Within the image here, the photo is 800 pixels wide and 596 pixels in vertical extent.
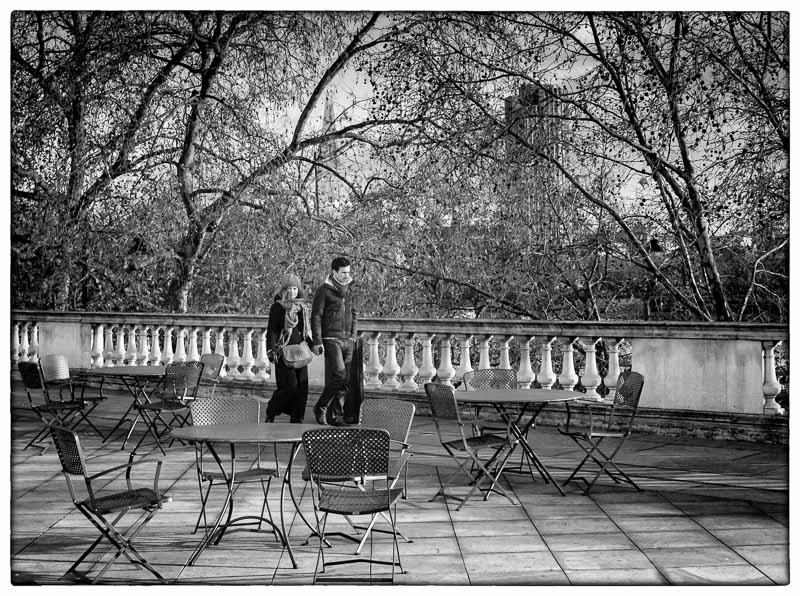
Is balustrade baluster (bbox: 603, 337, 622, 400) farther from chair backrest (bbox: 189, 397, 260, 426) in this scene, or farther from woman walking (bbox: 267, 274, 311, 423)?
chair backrest (bbox: 189, 397, 260, 426)

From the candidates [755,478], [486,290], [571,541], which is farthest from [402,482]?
[486,290]

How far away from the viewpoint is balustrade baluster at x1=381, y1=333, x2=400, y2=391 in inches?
399

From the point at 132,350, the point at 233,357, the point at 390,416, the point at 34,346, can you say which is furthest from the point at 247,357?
the point at 390,416

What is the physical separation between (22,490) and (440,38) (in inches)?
266

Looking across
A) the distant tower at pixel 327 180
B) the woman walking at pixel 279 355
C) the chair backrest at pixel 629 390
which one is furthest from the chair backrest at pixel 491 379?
the distant tower at pixel 327 180

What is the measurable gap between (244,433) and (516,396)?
87.5 inches

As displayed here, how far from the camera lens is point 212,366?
956cm

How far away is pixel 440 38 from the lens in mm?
11125

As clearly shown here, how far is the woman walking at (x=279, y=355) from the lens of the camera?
9000 millimetres

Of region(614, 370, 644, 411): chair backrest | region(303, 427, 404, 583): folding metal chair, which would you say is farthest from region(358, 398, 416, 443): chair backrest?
region(614, 370, 644, 411): chair backrest

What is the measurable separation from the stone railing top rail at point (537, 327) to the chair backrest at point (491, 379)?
5.74 feet

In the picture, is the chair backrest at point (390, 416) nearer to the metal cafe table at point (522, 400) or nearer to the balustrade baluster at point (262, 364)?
the metal cafe table at point (522, 400)

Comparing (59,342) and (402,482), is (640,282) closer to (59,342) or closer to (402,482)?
(402,482)
